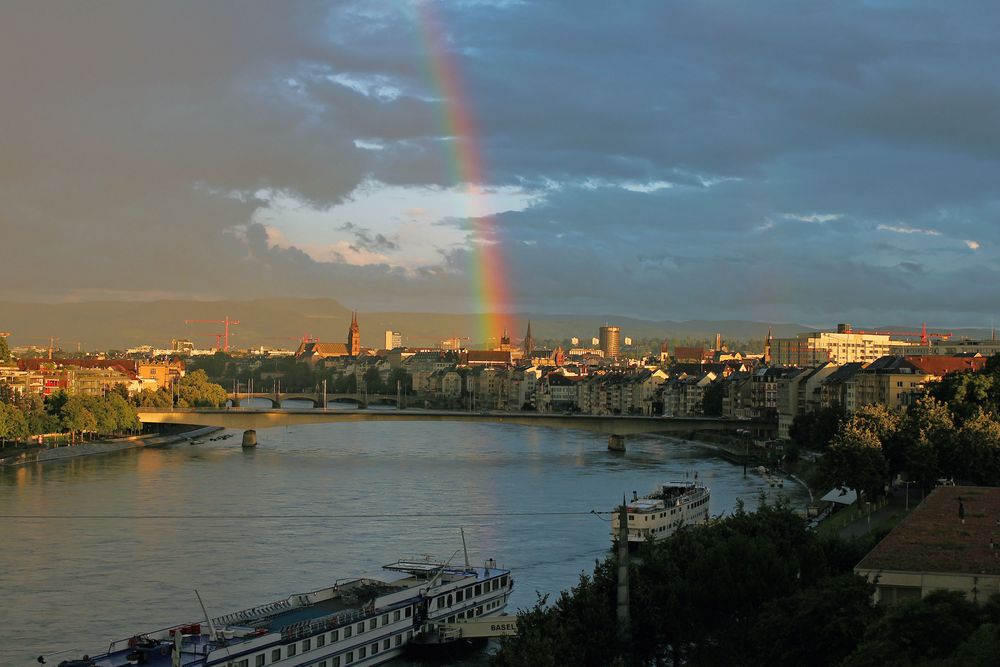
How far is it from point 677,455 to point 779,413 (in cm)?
967

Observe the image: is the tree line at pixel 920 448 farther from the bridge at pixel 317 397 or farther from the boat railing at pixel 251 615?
the bridge at pixel 317 397

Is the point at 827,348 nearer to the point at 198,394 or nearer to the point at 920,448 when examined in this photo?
the point at 198,394

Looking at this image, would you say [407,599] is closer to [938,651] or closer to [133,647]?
[133,647]

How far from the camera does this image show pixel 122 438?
1970 inches

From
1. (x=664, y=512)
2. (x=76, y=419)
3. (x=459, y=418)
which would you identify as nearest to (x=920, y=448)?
(x=664, y=512)

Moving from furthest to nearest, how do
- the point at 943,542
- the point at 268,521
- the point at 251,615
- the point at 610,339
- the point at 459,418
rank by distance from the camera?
the point at 610,339
the point at 459,418
the point at 268,521
the point at 251,615
the point at 943,542

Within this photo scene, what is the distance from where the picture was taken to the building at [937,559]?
1222cm

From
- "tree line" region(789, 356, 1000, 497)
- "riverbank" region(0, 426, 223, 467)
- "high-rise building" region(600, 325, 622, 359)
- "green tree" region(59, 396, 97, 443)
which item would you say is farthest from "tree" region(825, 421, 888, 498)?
"high-rise building" region(600, 325, 622, 359)

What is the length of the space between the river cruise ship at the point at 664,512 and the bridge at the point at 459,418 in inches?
721

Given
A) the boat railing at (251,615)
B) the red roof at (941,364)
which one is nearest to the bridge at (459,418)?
the red roof at (941,364)

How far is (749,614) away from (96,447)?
36.5 metres

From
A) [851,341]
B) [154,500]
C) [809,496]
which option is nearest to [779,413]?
[809,496]

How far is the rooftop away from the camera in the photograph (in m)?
12.6

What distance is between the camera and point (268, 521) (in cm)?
2700
